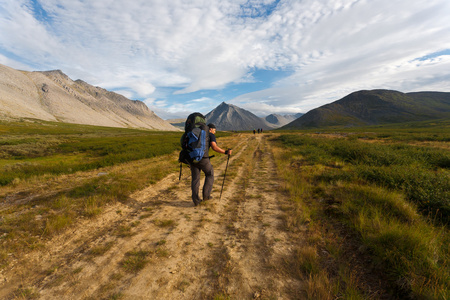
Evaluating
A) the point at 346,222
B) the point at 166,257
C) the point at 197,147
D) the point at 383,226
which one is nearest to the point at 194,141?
the point at 197,147

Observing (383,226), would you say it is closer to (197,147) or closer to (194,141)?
(197,147)

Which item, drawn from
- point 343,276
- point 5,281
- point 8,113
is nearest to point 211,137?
point 343,276

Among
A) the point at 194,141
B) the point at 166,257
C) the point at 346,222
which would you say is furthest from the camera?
the point at 194,141

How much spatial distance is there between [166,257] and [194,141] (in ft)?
11.4

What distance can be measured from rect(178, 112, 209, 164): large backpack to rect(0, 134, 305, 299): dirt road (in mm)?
1961

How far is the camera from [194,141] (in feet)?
19.5

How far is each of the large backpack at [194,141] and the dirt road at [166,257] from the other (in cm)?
196

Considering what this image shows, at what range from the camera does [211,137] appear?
6.48 meters

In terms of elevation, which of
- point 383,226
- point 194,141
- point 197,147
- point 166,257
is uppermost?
point 194,141

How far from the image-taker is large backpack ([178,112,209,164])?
5.98m

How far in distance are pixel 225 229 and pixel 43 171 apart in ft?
49.6

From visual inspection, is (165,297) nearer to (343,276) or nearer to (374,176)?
(343,276)

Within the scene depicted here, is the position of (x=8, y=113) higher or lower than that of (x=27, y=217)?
higher

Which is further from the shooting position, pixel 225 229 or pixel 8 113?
pixel 8 113
